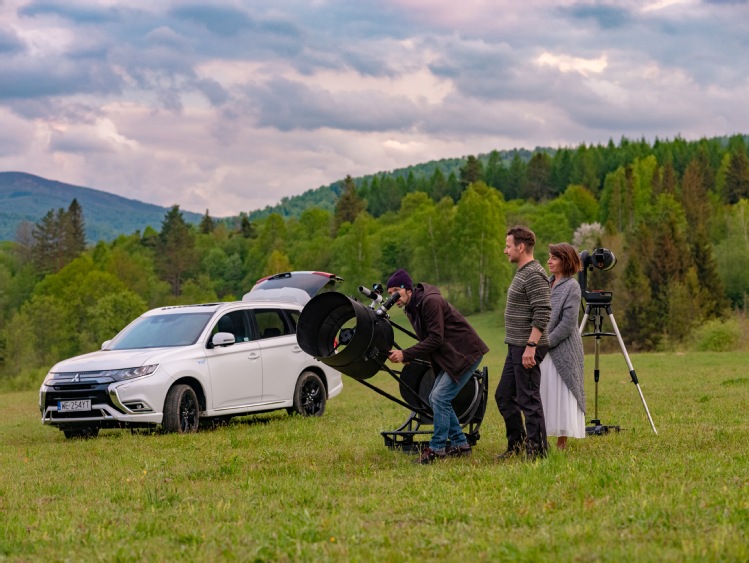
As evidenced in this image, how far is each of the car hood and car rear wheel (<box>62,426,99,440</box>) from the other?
3.37ft

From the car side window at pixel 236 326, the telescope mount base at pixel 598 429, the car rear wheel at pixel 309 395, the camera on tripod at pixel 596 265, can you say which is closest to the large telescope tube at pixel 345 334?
the camera on tripod at pixel 596 265

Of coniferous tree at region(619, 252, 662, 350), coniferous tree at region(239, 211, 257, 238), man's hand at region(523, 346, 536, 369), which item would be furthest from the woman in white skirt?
coniferous tree at region(239, 211, 257, 238)

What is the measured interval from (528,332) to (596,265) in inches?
94.3

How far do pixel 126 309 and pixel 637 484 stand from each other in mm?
99890

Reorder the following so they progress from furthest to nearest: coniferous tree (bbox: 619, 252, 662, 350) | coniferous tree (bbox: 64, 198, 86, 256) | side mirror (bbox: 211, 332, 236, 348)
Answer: coniferous tree (bbox: 64, 198, 86, 256) → coniferous tree (bbox: 619, 252, 662, 350) → side mirror (bbox: 211, 332, 236, 348)

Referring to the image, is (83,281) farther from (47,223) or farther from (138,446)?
(138,446)

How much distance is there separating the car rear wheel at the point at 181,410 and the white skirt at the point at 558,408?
645 centimetres

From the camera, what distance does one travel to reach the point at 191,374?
1578 cm

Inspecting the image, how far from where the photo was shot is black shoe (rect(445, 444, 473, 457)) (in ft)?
36.6

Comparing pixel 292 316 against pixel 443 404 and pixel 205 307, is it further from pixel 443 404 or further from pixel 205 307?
pixel 443 404

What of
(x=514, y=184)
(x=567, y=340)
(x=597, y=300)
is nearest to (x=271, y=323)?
(x=597, y=300)

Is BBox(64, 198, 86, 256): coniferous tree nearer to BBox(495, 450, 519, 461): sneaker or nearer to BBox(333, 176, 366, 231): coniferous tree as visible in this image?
BBox(333, 176, 366, 231): coniferous tree

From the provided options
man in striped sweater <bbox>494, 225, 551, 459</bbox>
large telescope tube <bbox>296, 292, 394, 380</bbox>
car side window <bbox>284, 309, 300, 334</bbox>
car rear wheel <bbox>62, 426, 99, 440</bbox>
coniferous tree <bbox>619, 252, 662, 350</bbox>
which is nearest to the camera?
man in striped sweater <bbox>494, 225, 551, 459</bbox>

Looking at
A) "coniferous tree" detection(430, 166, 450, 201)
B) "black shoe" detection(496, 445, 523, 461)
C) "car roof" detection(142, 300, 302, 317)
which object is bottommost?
"black shoe" detection(496, 445, 523, 461)
